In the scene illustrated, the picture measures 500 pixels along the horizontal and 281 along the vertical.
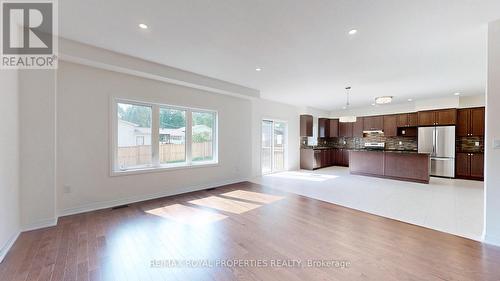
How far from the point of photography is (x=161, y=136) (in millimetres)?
4461

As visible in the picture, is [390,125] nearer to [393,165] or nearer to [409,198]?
[393,165]

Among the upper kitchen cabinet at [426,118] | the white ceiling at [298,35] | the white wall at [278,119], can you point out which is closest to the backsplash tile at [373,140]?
the upper kitchen cabinet at [426,118]

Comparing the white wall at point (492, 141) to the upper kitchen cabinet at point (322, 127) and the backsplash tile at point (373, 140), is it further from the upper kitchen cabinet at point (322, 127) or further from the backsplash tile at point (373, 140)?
the upper kitchen cabinet at point (322, 127)

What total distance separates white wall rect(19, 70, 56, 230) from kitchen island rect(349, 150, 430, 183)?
7.99m

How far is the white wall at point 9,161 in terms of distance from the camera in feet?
7.17

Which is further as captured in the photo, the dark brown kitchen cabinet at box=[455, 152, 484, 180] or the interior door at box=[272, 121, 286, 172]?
the interior door at box=[272, 121, 286, 172]

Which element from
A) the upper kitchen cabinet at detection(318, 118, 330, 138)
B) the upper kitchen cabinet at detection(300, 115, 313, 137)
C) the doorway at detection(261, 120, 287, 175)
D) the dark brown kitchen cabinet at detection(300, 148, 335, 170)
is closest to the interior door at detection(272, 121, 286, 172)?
the doorway at detection(261, 120, 287, 175)

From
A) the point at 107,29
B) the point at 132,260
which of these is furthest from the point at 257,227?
the point at 107,29

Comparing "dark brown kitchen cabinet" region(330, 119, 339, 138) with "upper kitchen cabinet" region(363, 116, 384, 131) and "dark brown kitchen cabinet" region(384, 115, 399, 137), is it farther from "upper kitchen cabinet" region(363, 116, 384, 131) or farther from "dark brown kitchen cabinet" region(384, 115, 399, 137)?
"dark brown kitchen cabinet" region(384, 115, 399, 137)

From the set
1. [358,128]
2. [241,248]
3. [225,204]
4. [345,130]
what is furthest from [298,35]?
[345,130]

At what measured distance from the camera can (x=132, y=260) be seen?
2100 millimetres

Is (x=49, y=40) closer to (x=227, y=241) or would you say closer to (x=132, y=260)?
(x=132, y=260)

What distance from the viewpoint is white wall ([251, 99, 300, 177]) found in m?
6.59

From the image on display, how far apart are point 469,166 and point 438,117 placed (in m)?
1.76
